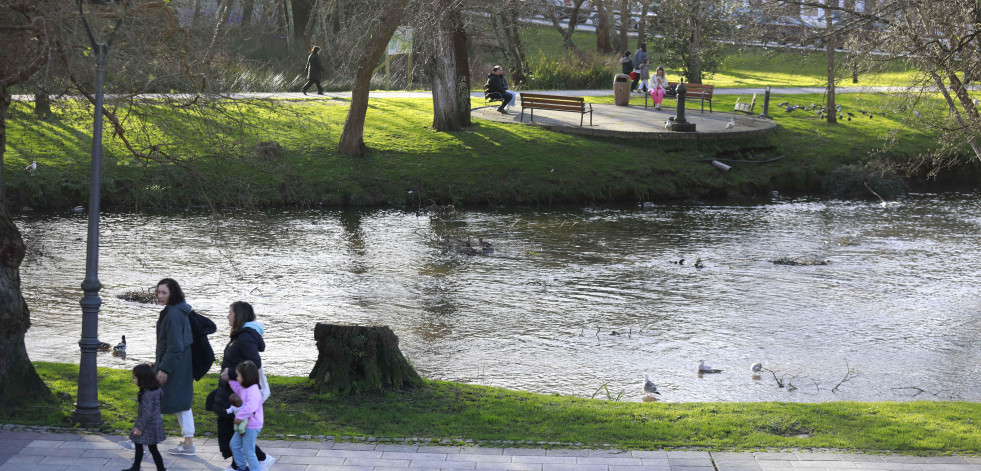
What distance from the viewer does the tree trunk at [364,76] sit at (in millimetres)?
24062

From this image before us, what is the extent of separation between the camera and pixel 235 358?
8.08 meters

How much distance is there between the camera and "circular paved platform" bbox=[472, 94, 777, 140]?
29.3 m

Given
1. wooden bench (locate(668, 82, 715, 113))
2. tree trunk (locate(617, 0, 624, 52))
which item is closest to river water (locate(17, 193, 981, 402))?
wooden bench (locate(668, 82, 715, 113))

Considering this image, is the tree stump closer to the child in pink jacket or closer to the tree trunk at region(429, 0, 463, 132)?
the child in pink jacket

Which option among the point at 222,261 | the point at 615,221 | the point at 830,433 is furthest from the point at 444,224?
the point at 830,433

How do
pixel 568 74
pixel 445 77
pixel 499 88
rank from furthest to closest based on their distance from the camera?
pixel 568 74, pixel 499 88, pixel 445 77

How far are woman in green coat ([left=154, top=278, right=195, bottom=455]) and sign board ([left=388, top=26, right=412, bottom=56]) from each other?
19.8 metres

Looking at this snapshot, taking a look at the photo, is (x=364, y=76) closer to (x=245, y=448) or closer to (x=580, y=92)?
(x=580, y=92)

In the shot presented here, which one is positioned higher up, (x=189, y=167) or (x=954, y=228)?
(x=189, y=167)

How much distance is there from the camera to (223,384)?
7.86 meters

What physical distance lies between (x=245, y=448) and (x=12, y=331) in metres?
3.37

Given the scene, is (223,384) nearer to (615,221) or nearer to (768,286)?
(768,286)

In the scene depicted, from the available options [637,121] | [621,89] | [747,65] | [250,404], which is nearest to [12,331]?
[250,404]

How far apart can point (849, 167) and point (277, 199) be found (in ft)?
55.5
